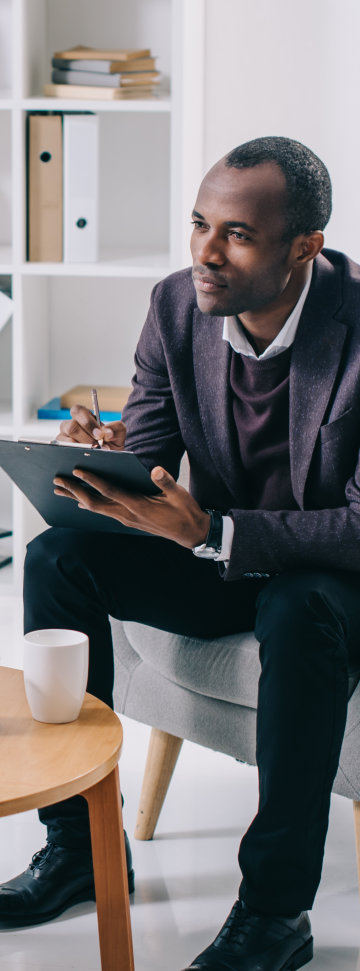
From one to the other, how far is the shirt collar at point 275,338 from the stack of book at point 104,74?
122cm

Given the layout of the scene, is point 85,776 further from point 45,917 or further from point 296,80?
point 296,80

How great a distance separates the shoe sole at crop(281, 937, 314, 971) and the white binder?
68.1 inches

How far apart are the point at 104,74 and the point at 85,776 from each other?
6.28 ft

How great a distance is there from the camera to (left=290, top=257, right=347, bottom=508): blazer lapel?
1418 mm

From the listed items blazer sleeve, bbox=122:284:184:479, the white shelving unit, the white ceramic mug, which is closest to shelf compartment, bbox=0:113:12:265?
the white shelving unit

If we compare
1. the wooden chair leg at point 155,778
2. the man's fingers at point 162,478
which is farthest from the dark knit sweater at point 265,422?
the wooden chair leg at point 155,778

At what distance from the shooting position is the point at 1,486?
306cm

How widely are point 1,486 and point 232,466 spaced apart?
166cm

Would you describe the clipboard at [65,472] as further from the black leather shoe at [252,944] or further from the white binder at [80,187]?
the white binder at [80,187]

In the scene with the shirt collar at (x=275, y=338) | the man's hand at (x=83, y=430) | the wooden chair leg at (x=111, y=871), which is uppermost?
the shirt collar at (x=275, y=338)

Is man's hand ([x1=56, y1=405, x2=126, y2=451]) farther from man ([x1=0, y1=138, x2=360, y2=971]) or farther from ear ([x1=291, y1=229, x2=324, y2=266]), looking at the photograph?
ear ([x1=291, y1=229, x2=324, y2=266])

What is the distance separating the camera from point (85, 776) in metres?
0.99

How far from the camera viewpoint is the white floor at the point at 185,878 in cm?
130

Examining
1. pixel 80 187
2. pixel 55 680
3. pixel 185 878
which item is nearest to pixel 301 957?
pixel 185 878
